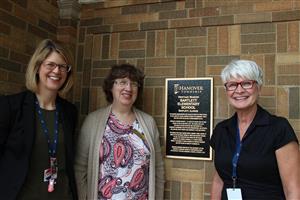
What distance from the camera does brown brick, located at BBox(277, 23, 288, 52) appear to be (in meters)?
2.73

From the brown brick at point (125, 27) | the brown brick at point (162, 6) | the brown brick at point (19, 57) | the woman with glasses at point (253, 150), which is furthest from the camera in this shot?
the brown brick at point (125, 27)

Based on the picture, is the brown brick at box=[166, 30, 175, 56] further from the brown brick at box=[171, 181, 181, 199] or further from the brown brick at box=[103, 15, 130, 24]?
the brown brick at box=[171, 181, 181, 199]

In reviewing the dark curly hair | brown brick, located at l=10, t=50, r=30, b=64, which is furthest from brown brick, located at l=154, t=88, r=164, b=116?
brown brick, located at l=10, t=50, r=30, b=64

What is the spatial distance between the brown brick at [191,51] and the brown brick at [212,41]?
54 millimetres

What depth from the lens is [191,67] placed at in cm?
297

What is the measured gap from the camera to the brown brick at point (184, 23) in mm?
2967

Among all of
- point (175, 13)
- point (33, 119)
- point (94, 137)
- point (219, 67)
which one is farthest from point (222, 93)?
point (33, 119)

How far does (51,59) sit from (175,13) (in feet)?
4.64

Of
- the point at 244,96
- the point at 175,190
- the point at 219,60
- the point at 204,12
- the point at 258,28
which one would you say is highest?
the point at 204,12

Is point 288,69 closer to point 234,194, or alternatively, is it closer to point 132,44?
point 234,194

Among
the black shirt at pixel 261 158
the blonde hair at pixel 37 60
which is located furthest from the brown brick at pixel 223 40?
the blonde hair at pixel 37 60

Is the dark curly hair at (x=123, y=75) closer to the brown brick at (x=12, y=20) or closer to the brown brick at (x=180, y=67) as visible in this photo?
the brown brick at (x=180, y=67)

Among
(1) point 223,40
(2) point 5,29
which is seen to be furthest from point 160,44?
(2) point 5,29

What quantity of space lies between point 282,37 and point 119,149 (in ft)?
5.36
